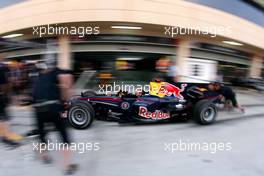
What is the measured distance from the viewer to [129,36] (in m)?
13.9

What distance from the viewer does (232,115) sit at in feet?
26.5

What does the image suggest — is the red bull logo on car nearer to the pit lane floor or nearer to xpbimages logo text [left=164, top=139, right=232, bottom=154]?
the pit lane floor

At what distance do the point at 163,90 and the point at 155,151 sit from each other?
2050mm

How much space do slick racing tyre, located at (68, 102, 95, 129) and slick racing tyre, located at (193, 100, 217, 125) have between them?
230 cm

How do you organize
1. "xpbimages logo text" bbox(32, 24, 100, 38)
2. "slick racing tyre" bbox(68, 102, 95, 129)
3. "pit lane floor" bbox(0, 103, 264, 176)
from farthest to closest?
"xpbimages logo text" bbox(32, 24, 100, 38) < "slick racing tyre" bbox(68, 102, 95, 129) < "pit lane floor" bbox(0, 103, 264, 176)

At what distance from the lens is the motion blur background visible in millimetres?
12766

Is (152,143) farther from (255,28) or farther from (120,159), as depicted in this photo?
(255,28)

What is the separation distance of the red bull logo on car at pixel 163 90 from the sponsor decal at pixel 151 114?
406mm

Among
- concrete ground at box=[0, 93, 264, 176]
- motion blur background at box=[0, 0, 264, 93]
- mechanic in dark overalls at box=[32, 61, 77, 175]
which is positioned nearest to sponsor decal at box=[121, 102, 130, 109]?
concrete ground at box=[0, 93, 264, 176]

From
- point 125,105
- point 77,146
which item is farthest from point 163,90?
point 77,146

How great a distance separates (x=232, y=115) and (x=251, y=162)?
3.31 metres

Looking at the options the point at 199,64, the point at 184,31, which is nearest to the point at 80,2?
the point at 184,31

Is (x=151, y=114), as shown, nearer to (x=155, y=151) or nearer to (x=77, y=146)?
(x=155, y=151)

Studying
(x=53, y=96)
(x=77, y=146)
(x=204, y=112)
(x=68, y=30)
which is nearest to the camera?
(x=53, y=96)
